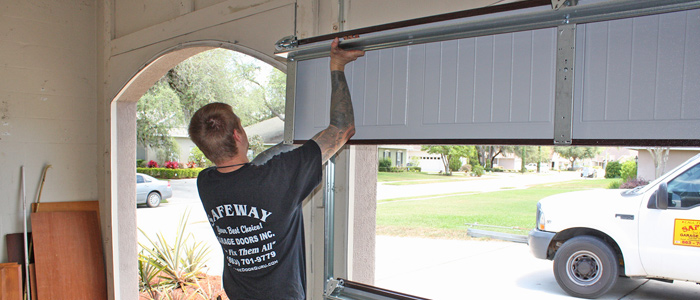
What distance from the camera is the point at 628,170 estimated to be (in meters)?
4.92

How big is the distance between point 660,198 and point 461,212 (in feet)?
27.0

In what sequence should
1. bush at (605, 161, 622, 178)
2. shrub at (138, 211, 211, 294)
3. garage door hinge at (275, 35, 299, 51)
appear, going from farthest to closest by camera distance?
1. bush at (605, 161, 622, 178)
2. shrub at (138, 211, 211, 294)
3. garage door hinge at (275, 35, 299, 51)

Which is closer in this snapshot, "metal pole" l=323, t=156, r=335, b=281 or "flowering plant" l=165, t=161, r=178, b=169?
"metal pole" l=323, t=156, r=335, b=281

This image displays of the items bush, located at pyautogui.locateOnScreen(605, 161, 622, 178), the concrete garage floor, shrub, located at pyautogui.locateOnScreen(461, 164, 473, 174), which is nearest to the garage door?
the concrete garage floor

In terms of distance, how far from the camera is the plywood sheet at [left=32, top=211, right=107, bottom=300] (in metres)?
3.54

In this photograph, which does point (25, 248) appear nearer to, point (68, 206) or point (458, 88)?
point (68, 206)

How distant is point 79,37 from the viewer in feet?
12.3

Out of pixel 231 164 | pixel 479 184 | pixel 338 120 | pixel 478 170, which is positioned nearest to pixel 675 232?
pixel 338 120

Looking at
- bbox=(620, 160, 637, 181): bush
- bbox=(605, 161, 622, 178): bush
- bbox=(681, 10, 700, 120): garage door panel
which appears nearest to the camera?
bbox=(681, 10, 700, 120): garage door panel

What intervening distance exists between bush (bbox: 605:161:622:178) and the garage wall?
5.73 metres

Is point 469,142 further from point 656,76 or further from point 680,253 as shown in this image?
point 680,253

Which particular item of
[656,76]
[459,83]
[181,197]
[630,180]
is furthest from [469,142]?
[181,197]

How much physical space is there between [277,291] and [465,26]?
3.34 feet

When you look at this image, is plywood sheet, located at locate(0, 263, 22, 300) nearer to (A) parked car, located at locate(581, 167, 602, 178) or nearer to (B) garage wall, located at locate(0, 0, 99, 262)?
(B) garage wall, located at locate(0, 0, 99, 262)
